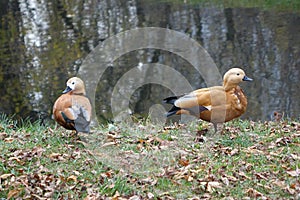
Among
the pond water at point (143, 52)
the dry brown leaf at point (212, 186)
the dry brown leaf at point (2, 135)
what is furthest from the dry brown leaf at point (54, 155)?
the pond water at point (143, 52)

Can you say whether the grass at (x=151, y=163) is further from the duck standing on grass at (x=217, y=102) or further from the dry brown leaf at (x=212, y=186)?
the duck standing on grass at (x=217, y=102)

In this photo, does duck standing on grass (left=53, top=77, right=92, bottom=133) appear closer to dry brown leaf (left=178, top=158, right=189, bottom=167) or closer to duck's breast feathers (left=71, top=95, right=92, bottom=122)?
duck's breast feathers (left=71, top=95, right=92, bottom=122)

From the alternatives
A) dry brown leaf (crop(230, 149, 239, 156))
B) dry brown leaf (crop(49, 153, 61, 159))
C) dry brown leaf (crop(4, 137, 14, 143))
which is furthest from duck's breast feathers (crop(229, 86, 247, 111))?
dry brown leaf (crop(4, 137, 14, 143))

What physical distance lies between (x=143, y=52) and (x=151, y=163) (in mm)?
11519

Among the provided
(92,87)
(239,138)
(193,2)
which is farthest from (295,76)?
(193,2)

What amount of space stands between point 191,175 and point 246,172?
605mm

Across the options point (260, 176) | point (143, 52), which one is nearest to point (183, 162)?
point (260, 176)

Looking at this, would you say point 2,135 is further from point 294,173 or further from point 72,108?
point 294,173

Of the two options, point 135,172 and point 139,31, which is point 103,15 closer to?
point 139,31

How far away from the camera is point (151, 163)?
226 inches

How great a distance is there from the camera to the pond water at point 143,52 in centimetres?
1326

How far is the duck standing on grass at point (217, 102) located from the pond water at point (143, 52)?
440cm

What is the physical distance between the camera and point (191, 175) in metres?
5.38

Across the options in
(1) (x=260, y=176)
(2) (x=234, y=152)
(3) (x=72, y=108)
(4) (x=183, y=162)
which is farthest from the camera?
(3) (x=72, y=108)
